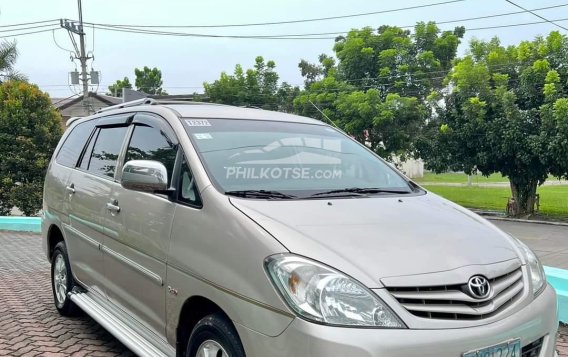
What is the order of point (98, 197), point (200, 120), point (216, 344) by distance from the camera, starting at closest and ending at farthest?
point (216, 344)
point (200, 120)
point (98, 197)

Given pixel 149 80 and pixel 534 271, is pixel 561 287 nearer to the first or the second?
pixel 534 271

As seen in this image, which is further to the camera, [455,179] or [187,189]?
[455,179]

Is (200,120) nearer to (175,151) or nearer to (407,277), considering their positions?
(175,151)

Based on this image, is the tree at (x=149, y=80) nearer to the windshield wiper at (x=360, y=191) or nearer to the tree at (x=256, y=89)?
the tree at (x=256, y=89)

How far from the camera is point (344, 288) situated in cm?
219

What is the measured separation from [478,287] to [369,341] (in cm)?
60

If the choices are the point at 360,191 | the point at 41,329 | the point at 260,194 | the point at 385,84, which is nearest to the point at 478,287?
the point at 360,191

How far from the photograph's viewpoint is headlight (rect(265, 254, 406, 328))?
7.04 ft

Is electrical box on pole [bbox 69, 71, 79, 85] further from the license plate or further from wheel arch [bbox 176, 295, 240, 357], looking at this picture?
the license plate

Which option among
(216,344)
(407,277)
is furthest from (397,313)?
(216,344)

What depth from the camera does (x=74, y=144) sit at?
5066 millimetres

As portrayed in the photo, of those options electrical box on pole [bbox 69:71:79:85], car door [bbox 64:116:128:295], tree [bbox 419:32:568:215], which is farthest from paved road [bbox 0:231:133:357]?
electrical box on pole [bbox 69:71:79:85]

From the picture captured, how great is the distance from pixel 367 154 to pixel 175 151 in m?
1.46

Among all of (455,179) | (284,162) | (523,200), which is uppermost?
(284,162)
